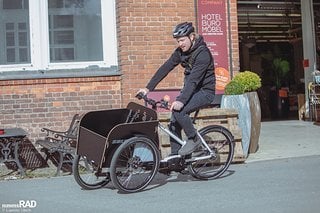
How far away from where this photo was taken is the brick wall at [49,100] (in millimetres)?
8734

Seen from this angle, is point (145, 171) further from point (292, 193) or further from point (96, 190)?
point (292, 193)

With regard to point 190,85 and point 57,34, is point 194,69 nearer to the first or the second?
point 190,85

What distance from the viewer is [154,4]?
9.24m

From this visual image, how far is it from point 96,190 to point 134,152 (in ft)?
2.52

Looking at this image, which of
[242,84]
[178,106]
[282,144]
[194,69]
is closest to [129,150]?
[178,106]

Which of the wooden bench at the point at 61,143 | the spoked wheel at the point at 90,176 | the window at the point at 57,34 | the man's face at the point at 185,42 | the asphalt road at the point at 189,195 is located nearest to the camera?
the asphalt road at the point at 189,195

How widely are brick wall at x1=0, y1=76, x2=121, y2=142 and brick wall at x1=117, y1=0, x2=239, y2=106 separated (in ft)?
1.31

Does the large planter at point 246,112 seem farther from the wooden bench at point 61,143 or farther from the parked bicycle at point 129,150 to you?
the wooden bench at point 61,143

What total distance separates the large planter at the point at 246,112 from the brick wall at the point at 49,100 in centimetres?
205

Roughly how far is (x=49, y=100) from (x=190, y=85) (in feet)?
10.5

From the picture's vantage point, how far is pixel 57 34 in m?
9.13

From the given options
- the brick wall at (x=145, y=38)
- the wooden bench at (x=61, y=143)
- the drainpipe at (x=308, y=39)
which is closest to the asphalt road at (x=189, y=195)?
the wooden bench at (x=61, y=143)

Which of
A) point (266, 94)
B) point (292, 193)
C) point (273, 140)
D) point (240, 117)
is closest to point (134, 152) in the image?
point (292, 193)

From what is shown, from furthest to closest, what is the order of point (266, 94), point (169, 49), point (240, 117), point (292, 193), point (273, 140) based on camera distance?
point (266, 94) < point (273, 140) < point (169, 49) < point (240, 117) < point (292, 193)
